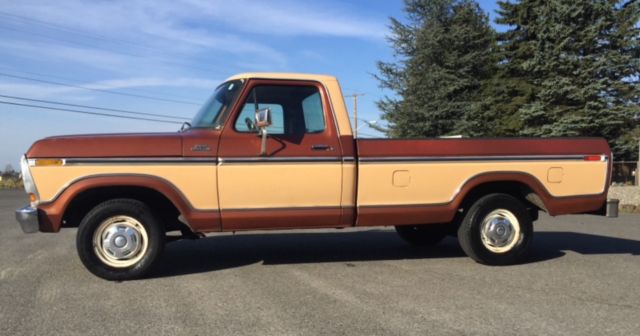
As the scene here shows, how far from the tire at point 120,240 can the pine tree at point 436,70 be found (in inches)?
893

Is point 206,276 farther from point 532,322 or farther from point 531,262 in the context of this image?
point 531,262

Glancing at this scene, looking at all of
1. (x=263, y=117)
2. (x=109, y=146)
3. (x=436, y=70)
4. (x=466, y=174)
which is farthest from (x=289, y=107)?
(x=436, y=70)

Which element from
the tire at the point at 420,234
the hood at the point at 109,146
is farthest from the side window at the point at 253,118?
the tire at the point at 420,234

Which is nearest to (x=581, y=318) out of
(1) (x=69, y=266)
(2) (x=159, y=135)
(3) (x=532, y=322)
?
(3) (x=532, y=322)

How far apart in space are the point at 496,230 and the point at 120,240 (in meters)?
4.03

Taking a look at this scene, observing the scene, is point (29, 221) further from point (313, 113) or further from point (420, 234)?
point (420, 234)

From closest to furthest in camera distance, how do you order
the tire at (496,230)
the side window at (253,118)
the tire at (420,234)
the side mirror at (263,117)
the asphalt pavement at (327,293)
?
the asphalt pavement at (327,293)
the side mirror at (263,117)
the side window at (253,118)
the tire at (496,230)
the tire at (420,234)

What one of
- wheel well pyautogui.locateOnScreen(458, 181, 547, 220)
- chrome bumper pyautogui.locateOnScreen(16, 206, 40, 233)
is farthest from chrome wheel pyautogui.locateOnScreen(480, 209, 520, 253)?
chrome bumper pyautogui.locateOnScreen(16, 206, 40, 233)

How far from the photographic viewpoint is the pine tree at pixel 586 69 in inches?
981

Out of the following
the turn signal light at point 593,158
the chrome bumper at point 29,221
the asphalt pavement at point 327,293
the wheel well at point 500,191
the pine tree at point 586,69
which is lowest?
the asphalt pavement at point 327,293

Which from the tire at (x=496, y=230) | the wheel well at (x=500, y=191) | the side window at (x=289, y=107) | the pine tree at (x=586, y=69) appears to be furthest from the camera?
the pine tree at (x=586, y=69)

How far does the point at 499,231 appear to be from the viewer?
6.12 m

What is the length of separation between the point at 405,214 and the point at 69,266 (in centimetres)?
378

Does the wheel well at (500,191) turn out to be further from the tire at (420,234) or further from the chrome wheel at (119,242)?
the chrome wheel at (119,242)
